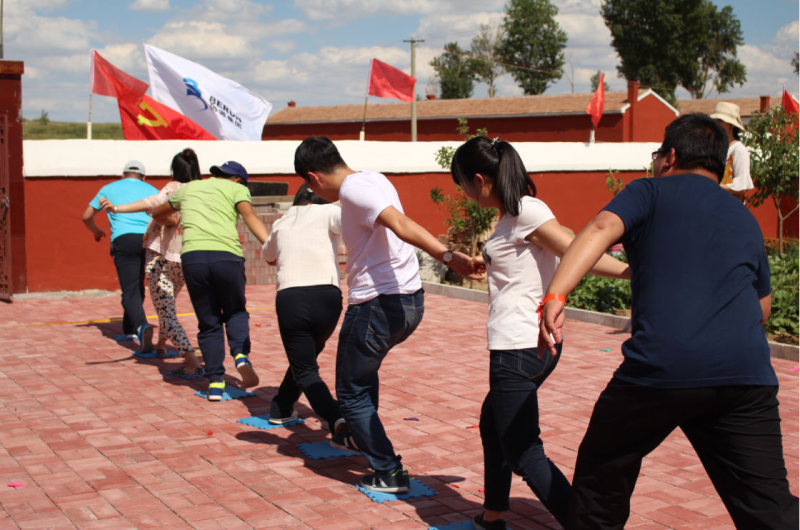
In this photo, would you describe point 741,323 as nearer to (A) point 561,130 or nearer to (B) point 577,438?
(B) point 577,438

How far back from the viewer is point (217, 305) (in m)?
6.34

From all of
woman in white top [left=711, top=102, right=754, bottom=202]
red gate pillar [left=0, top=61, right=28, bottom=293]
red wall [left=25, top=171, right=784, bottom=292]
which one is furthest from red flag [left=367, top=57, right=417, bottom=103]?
woman in white top [left=711, top=102, right=754, bottom=202]

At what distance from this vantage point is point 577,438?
534 cm

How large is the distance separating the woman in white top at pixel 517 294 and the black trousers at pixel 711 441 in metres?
0.57

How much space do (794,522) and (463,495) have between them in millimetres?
2022

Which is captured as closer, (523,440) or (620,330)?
(523,440)

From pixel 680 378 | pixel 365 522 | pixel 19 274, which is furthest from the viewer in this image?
pixel 19 274

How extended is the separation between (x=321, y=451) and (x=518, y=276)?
7.31 feet

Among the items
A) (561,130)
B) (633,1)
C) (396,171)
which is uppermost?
(633,1)

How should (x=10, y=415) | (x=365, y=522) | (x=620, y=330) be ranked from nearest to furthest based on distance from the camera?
(x=365, y=522) → (x=10, y=415) → (x=620, y=330)

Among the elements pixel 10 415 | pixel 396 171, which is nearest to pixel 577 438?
pixel 10 415

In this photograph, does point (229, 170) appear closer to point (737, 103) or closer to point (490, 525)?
point (490, 525)

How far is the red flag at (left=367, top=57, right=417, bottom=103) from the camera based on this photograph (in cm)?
2724

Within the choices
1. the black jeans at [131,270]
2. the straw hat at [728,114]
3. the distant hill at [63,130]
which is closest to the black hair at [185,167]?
the black jeans at [131,270]
